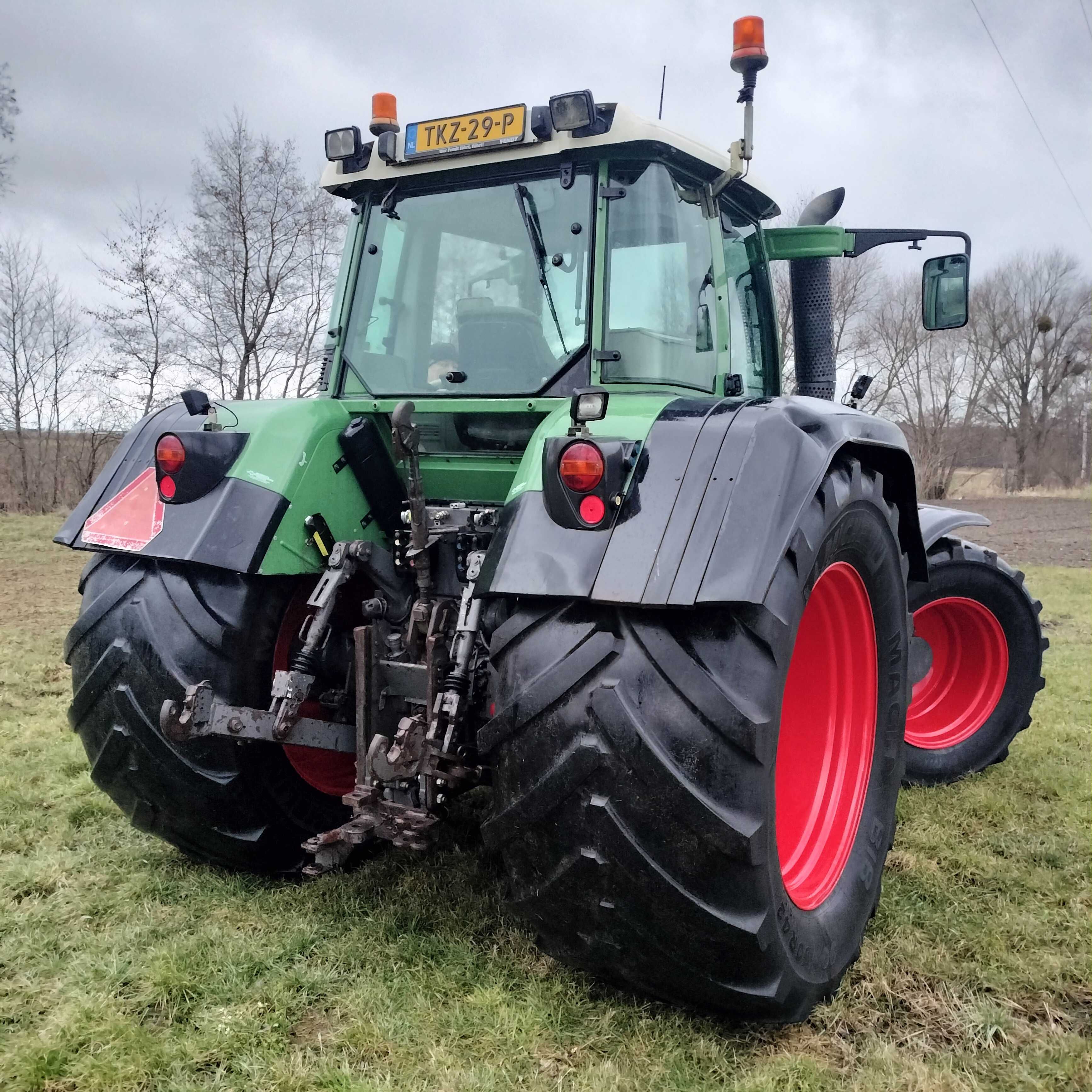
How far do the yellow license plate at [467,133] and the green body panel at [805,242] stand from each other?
1334 mm

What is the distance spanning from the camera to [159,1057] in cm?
206

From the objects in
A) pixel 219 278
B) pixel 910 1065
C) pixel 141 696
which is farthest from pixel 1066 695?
pixel 219 278

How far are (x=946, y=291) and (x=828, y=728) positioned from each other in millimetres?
1821

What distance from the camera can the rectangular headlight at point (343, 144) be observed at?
3.04 metres

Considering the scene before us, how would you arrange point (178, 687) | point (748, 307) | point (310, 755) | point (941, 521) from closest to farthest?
point (178, 687)
point (310, 755)
point (748, 307)
point (941, 521)

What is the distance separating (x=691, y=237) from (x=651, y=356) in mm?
485

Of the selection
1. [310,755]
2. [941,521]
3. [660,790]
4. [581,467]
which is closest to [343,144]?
[581,467]

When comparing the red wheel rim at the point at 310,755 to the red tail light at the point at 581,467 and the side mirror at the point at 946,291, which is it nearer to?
the red tail light at the point at 581,467

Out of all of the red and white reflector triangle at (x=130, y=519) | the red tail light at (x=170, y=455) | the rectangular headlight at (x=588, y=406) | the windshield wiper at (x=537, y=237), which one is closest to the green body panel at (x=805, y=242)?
the windshield wiper at (x=537, y=237)

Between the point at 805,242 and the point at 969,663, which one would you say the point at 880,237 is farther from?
the point at 969,663

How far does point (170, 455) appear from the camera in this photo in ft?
8.62

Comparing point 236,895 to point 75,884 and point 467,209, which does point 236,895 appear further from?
point 467,209

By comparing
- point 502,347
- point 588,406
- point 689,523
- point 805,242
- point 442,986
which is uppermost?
point 805,242

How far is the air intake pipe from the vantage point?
12.2 ft
